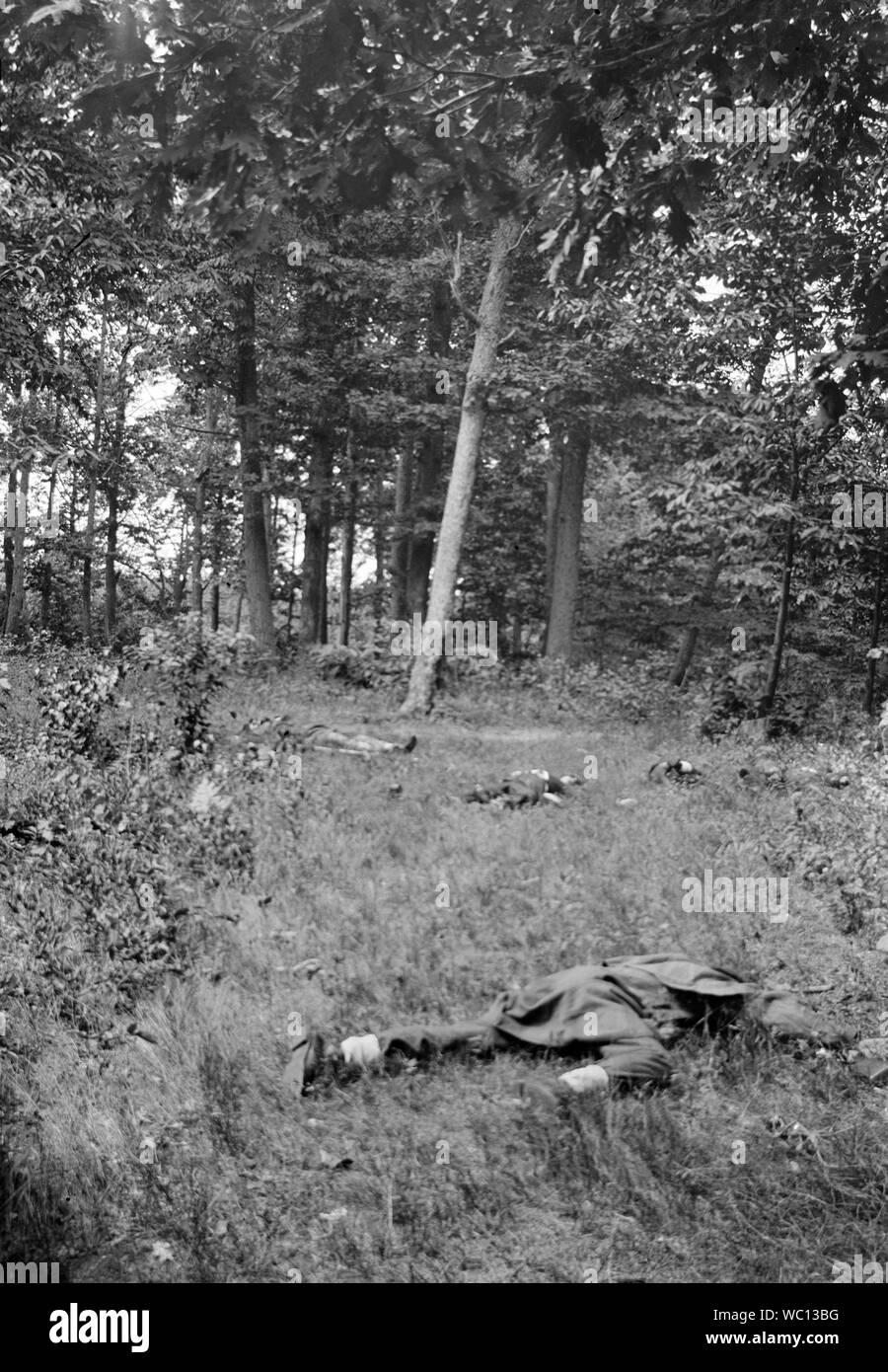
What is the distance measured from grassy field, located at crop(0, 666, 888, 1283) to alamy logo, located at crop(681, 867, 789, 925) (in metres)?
0.16

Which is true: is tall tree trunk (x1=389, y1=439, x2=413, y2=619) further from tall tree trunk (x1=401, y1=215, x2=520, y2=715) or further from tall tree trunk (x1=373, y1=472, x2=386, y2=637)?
tall tree trunk (x1=401, y1=215, x2=520, y2=715)

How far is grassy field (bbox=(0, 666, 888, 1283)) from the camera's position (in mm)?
3715

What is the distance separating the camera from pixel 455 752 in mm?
13641

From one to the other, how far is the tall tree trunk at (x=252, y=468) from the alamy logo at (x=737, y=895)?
1359 cm

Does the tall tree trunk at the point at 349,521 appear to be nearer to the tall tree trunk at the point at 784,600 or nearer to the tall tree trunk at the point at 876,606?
the tall tree trunk at the point at 784,600

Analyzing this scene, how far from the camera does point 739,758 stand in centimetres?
1291

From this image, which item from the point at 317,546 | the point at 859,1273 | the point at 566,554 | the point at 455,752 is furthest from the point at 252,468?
the point at 859,1273

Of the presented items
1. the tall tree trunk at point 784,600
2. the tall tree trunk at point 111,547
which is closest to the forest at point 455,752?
the tall tree trunk at point 784,600

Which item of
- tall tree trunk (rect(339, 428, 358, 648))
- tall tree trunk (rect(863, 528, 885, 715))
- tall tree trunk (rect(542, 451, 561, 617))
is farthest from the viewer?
tall tree trunk (rect(542, 451, 561, 617))
